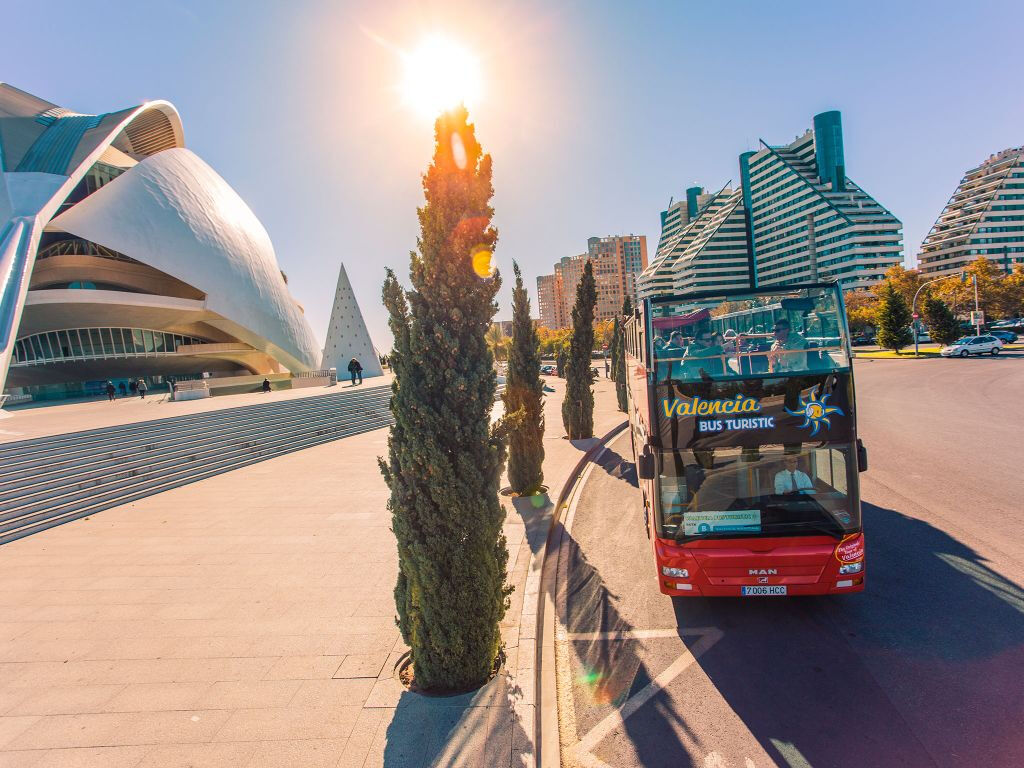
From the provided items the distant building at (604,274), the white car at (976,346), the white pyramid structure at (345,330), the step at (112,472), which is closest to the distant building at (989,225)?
the distant building at (604,274)

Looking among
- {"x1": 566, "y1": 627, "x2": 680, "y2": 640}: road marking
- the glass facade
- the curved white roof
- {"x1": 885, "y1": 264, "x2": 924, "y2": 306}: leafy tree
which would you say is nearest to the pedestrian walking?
the curved white roof

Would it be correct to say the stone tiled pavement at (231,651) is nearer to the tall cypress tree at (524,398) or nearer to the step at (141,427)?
the tall cypress tree at (524,398)

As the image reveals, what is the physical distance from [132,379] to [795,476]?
47865mm

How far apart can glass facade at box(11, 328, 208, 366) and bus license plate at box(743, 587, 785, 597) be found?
4292 centimetres

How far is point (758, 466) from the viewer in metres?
4.94

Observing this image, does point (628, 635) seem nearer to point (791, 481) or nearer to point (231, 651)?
point (791, 481)

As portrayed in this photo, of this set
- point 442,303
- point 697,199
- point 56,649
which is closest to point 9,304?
point 56,649

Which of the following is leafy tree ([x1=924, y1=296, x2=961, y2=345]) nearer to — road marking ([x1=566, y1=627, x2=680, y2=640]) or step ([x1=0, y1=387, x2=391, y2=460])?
step ([x1=0, y1=387, x2=391, y2=460])

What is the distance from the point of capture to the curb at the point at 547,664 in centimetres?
376

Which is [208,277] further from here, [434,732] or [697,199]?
[697,199]

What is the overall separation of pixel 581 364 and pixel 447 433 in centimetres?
1158

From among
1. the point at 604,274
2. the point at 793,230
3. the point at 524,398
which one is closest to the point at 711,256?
the point at 793,230

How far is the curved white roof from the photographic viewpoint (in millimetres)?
32281

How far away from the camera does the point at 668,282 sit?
132m
